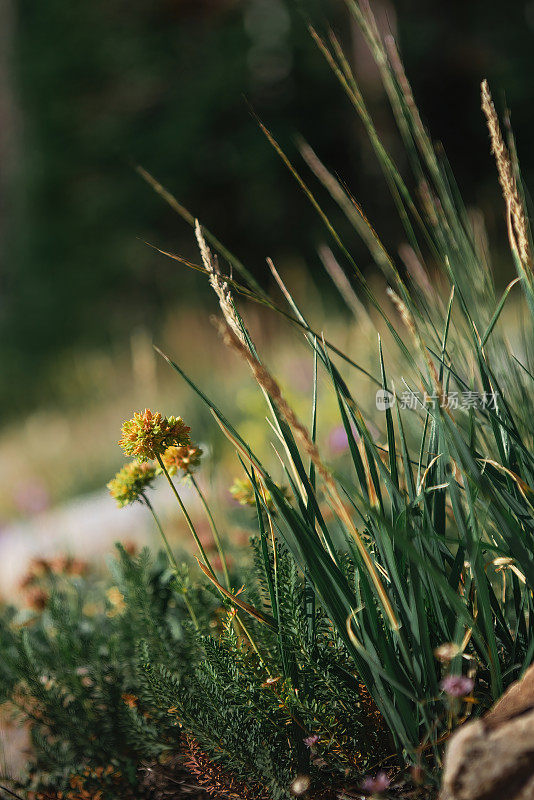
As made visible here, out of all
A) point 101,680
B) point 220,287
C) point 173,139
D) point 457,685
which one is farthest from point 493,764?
point 173,139

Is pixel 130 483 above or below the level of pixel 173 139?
below

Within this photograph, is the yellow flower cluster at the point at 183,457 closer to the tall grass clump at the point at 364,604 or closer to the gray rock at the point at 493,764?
the tall grass clump at the point at 364,604

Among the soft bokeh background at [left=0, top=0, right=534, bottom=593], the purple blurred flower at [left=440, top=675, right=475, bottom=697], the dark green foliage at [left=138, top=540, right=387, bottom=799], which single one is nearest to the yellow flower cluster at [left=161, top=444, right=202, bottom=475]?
the dark green foliage at [left=138, top=540, right=387, bottom=799]

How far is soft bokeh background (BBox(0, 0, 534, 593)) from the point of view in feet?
24.9

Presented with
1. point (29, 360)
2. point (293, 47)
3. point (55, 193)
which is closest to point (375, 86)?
point (293, 47)

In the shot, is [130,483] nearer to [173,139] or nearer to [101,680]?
[101,680]

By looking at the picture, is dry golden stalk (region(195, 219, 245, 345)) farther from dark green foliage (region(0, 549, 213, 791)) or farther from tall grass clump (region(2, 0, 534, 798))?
dark green foliage (region(0, 549, 213, 791))

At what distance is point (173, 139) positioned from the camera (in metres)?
7.88

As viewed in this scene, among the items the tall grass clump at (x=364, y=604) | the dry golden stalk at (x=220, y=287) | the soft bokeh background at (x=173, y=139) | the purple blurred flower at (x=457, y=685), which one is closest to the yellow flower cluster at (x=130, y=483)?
the tall grass clump at (x=364, y=604)

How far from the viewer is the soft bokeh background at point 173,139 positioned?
758cm

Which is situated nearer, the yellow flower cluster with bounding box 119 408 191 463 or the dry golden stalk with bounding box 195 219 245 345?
the dry golden stalk with bounding box 195 219 245 345

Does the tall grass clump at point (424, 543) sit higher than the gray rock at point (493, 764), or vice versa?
the tall grass clump at point (424, 543)

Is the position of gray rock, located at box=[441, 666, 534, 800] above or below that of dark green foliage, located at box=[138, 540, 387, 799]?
below

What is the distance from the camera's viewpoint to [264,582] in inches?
39.9
